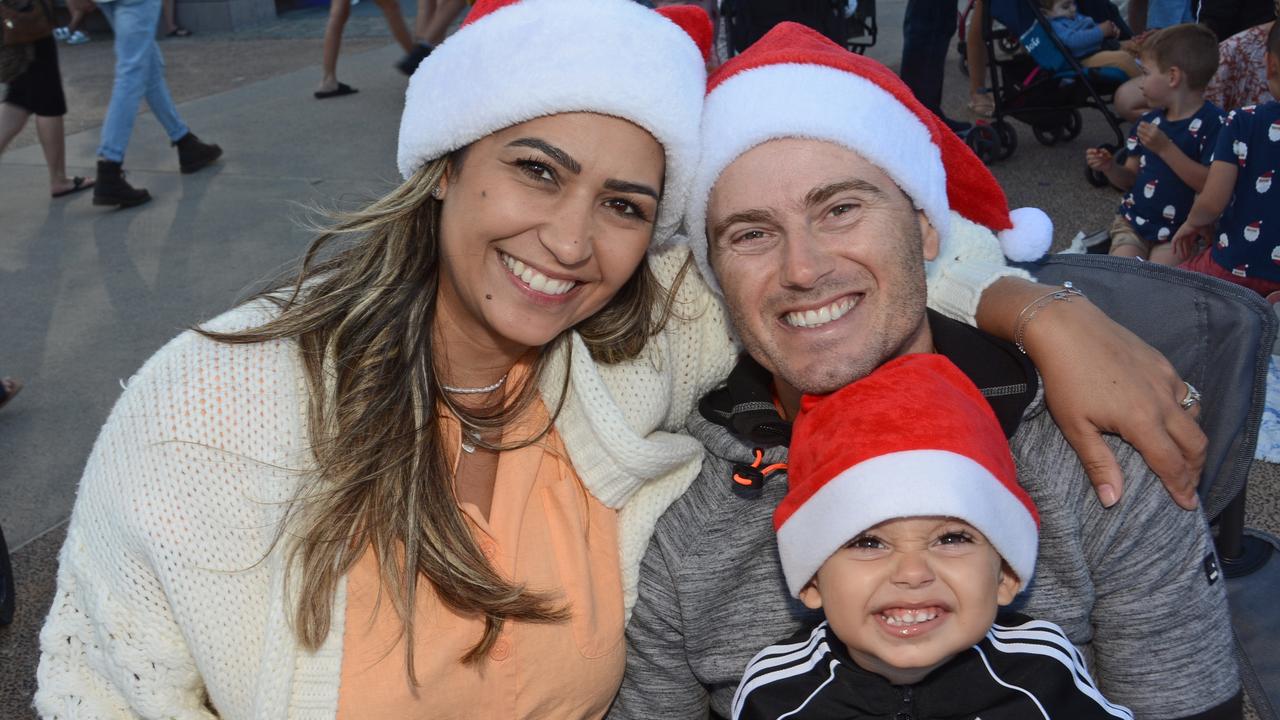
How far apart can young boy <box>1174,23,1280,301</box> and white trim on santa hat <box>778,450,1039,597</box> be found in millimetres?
3652

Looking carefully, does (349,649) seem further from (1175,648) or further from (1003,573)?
(1175,648)

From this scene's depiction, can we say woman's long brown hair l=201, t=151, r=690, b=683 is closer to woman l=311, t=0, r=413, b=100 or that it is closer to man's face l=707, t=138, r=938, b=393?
man's face l=707, t=138, r=938, b=393

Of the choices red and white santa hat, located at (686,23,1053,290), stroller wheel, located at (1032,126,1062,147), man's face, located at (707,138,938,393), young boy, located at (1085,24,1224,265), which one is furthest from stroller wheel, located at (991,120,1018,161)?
man's face, located at (707,138,938,393)

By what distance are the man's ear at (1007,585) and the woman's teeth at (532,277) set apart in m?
0.98

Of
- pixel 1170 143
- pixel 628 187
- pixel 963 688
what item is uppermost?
pixel 628 187

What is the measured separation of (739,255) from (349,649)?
1.09 meters

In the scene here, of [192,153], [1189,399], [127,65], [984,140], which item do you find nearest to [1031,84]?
[984,140]

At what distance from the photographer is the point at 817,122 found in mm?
2100

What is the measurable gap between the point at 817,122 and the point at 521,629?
1.17 m

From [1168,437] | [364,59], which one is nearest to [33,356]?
[1168,437]

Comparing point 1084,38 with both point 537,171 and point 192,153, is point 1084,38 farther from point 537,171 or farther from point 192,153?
point 537,171

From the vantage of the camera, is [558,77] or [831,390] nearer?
[558,77]

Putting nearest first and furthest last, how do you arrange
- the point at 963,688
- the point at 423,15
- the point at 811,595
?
the point at 963,688
the point at 811,595
the point at 423,15

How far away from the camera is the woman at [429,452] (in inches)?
74.7
